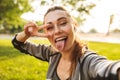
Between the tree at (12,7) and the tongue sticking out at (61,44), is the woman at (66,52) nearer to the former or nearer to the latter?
the tongue sticking out at (61,44)

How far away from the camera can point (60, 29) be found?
9.99 ft

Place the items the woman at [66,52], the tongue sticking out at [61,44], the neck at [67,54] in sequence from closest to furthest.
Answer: the woman at [66,52] < the tongue sticking out at [61,44] < the neck at [67,54]

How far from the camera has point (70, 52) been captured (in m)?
3.12

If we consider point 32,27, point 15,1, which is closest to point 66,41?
point 32,27

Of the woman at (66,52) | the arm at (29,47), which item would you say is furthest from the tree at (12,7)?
the woman at (66,52)

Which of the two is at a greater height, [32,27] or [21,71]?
[32,27]

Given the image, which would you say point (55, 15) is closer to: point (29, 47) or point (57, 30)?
point (57, 30)

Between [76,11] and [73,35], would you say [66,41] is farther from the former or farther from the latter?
[76,11]

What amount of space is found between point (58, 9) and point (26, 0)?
1871 centimetres

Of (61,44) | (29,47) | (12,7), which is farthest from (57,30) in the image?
(12,7)

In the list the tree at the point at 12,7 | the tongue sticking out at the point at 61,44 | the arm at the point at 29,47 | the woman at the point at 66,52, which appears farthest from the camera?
the tree at the point at 12,7

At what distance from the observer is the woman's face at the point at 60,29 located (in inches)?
119

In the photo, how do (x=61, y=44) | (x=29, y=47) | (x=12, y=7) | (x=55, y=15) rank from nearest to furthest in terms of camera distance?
(x=61, y=44)
(x=55, y=15)
(x=29, y=47)
(x=12, y=7)

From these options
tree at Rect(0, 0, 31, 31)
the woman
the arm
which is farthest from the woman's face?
tree at Rect(0, 0, 31, 31)
